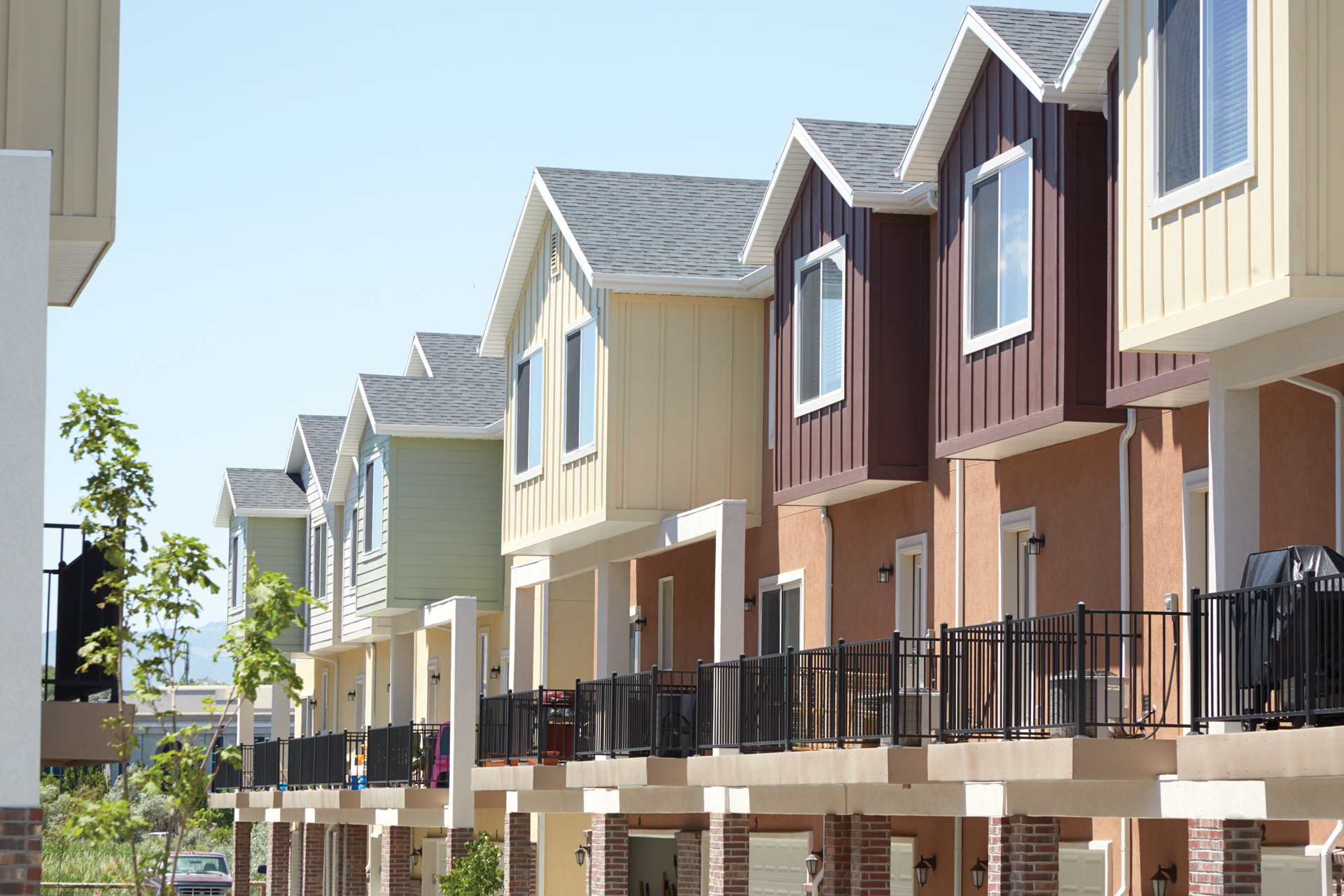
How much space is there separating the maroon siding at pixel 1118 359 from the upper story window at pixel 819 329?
509cm

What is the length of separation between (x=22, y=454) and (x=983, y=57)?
1172cm

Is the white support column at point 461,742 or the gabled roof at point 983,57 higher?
the gabled roof at point 983,57

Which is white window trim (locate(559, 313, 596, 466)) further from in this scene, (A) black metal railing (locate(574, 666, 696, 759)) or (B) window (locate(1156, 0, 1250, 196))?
(B) window (locate(1156, 0, 1250, 196))

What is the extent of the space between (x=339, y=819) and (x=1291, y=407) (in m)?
24.7

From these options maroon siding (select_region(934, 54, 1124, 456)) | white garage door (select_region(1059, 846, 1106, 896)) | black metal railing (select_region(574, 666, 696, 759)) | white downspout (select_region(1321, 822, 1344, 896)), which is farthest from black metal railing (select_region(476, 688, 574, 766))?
white downspout (select_region(1321, 822, 1344, 896))

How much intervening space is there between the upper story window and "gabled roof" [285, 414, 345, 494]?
74.4ft

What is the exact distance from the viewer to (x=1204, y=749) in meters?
12.2

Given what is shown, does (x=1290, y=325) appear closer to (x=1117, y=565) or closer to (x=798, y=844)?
(x=1117, y=565)

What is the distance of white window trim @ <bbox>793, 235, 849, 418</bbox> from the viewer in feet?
68.8

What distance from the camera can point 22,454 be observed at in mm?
9289

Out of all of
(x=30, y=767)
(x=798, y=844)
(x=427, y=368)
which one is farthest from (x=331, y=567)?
(x=30, y=767)

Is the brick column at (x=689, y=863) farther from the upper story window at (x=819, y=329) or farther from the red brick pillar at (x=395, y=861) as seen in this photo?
the red brick pillar at (x=395, y=861)

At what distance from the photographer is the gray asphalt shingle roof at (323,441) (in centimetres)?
4403

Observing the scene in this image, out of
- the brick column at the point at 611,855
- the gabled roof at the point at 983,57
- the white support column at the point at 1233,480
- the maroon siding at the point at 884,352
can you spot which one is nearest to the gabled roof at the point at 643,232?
the maroon siding at the point at 884,352
